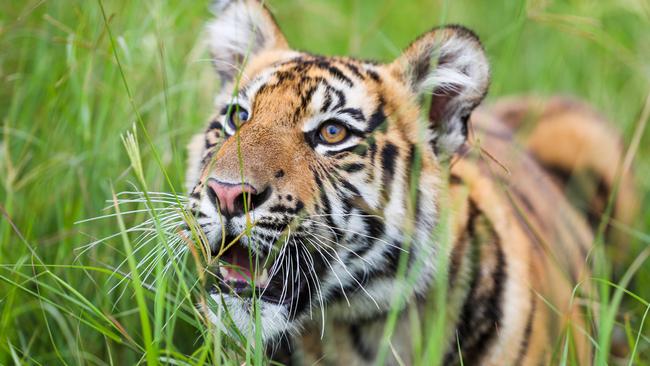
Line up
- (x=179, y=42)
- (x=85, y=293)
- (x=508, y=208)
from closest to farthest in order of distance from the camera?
1. (x=85, y=293)
2. (x=508, y=208)
3. (x=179, y=42)

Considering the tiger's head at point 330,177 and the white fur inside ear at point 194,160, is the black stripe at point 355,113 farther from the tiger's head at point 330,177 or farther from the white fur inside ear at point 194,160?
the white fur inside ear at point 194,160

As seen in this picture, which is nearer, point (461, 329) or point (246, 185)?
point (246, 185)

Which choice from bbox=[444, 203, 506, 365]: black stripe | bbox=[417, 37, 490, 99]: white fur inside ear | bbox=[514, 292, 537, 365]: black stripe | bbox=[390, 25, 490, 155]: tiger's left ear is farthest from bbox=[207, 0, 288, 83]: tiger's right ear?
bbox=[514, 292, 537, 365]: black stripe

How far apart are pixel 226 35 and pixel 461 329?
1.42m

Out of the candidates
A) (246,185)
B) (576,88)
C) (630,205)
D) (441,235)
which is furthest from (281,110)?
(576,88)

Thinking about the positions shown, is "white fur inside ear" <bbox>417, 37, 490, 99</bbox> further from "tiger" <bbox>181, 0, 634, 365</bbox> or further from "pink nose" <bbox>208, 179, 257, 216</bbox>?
"pink nose" <bbox>208, 179, 257, 216</bbox>

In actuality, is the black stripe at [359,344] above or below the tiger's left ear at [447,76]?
below

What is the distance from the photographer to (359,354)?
2430 mm

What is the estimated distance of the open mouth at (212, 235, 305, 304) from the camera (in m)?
2.13

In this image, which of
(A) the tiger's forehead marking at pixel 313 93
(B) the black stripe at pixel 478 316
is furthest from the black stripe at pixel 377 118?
(B) the black stripe at pixel 478 316

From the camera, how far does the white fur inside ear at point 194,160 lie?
8.64ft

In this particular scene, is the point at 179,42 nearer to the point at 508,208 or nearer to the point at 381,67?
the point at 381,67

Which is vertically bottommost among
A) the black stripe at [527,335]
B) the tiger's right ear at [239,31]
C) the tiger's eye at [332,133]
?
the black stripe at [527,335]

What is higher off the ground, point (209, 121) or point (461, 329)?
point (209, 121)
